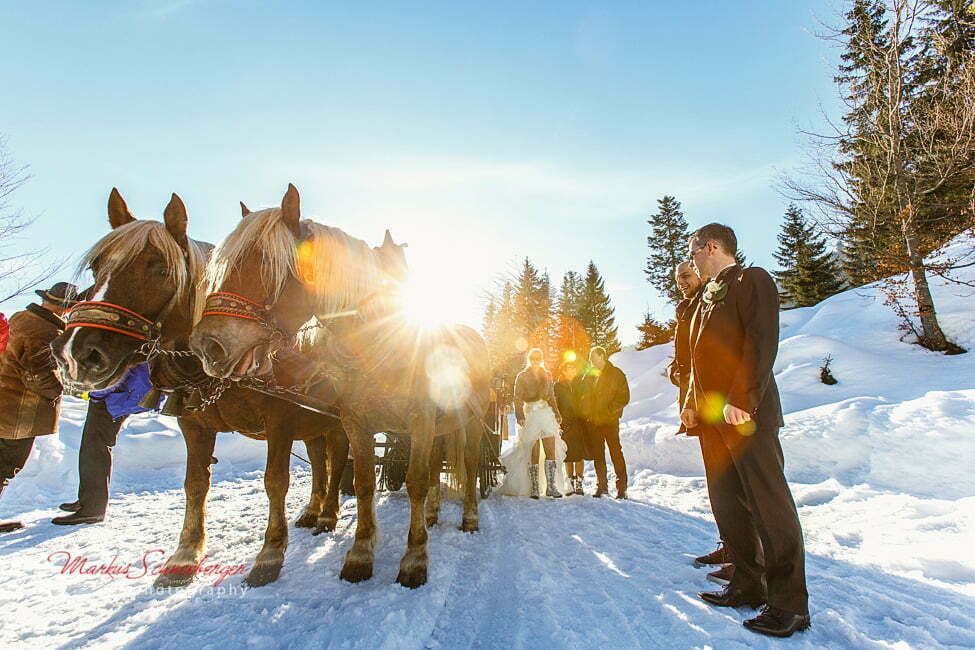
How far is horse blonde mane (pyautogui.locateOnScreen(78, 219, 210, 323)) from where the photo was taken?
8.79 feet

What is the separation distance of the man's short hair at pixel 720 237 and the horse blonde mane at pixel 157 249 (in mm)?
3433

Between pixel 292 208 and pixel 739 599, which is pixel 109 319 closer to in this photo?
pixel 292 208

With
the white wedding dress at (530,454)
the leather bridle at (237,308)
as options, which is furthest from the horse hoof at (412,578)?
the white wedding dress at (530,454)

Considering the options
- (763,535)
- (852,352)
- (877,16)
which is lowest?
(763,535)

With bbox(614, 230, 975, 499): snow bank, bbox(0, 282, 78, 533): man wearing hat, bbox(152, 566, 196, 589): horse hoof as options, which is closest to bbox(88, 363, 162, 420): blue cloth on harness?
bbox(0, 282, 78, 533): man wearing hat

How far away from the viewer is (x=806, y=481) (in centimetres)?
633

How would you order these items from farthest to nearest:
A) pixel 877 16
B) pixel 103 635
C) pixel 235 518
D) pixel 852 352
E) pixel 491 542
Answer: pixel 877 16 → pixel 852 352 → pixel 235 518 → pixel 491 542 → pixel 103 635

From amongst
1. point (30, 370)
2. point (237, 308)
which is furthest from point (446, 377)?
point (30, 370)

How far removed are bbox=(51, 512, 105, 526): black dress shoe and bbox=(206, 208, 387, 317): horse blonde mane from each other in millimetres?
3497

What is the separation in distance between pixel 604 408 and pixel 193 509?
5.64m

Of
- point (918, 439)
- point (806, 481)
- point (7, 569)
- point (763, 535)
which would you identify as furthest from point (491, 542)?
point (918, 439)

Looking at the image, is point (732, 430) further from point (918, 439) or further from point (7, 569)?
point (918, 439)

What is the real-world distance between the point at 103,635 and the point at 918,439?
860 cm

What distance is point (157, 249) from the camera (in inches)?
111
